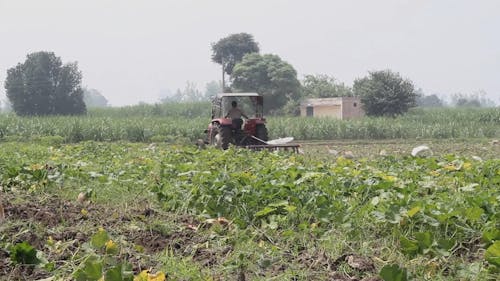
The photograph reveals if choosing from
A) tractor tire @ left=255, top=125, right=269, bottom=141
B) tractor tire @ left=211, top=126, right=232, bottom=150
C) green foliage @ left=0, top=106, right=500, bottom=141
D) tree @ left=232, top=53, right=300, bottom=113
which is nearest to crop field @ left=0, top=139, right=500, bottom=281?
tractor tire @ left=211, top=126, right=232, bottom=150

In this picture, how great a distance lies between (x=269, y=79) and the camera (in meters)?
43.8

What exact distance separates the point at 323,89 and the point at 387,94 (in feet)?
58.1

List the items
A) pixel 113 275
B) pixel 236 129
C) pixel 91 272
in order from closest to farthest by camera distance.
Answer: pixel 113 275
pixel 91 272
pixel 236 129

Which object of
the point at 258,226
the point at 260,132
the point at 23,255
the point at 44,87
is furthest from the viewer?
the point at 44,87

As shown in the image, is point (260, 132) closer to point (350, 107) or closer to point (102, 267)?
point (102, 267)

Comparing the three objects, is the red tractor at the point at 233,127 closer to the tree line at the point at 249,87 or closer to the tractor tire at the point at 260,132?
the tractor tire at the point at 260,132

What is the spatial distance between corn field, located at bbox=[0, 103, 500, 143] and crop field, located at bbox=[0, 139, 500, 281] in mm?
15475

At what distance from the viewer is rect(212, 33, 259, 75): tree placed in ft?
175

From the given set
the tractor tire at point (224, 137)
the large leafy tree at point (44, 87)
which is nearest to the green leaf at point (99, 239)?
the tractor tire at point (224, 137)

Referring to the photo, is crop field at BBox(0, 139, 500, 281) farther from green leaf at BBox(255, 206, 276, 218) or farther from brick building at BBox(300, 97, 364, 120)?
brick building at BBox(300, 97, 364, 120)

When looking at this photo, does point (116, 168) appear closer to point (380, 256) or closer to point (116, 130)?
point (380, 256)

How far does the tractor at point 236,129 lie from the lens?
42.2 feet

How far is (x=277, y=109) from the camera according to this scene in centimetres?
4472

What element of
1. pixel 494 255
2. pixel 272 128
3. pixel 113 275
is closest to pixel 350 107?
pixel 272 128
